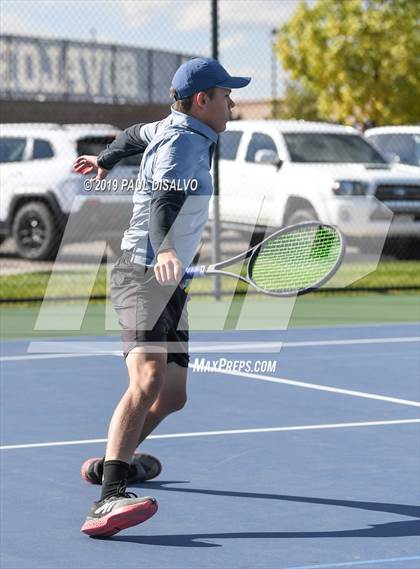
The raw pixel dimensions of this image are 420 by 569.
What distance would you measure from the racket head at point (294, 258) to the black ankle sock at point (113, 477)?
103 centimetres

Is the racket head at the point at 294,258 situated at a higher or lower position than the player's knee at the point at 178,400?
higher

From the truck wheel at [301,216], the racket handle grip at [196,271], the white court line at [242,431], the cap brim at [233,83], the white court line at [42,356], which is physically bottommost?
the truck wheel at [301,216]

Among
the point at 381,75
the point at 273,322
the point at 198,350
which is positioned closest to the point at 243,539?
the point at 198,350

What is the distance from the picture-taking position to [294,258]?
676 cm

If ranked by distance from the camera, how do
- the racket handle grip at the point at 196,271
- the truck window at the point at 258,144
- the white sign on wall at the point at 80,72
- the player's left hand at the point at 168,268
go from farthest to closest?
the white sign on wall at the point at 80,72 → the truck window at the point at 258,144 → the racket handle grip at the point at 196,271 → the player's left hand at the point at 168,268

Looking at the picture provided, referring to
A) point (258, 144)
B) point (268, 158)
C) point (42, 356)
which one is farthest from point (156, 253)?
point (258, 144)

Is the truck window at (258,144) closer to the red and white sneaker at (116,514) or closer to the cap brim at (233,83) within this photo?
the cap brim at (233,83)

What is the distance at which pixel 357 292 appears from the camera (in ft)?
55.5

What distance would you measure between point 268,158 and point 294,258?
39.9 feet

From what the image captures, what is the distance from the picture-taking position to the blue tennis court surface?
594 cm

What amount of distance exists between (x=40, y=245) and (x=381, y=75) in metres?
20.5

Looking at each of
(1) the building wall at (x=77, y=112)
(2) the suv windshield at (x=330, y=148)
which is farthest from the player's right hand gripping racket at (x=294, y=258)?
(1) the building wall at (x=77, y=112)

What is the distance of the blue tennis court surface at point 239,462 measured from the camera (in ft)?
19.5

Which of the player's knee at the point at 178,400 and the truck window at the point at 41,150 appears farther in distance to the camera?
the truck window at the point at 41,150
